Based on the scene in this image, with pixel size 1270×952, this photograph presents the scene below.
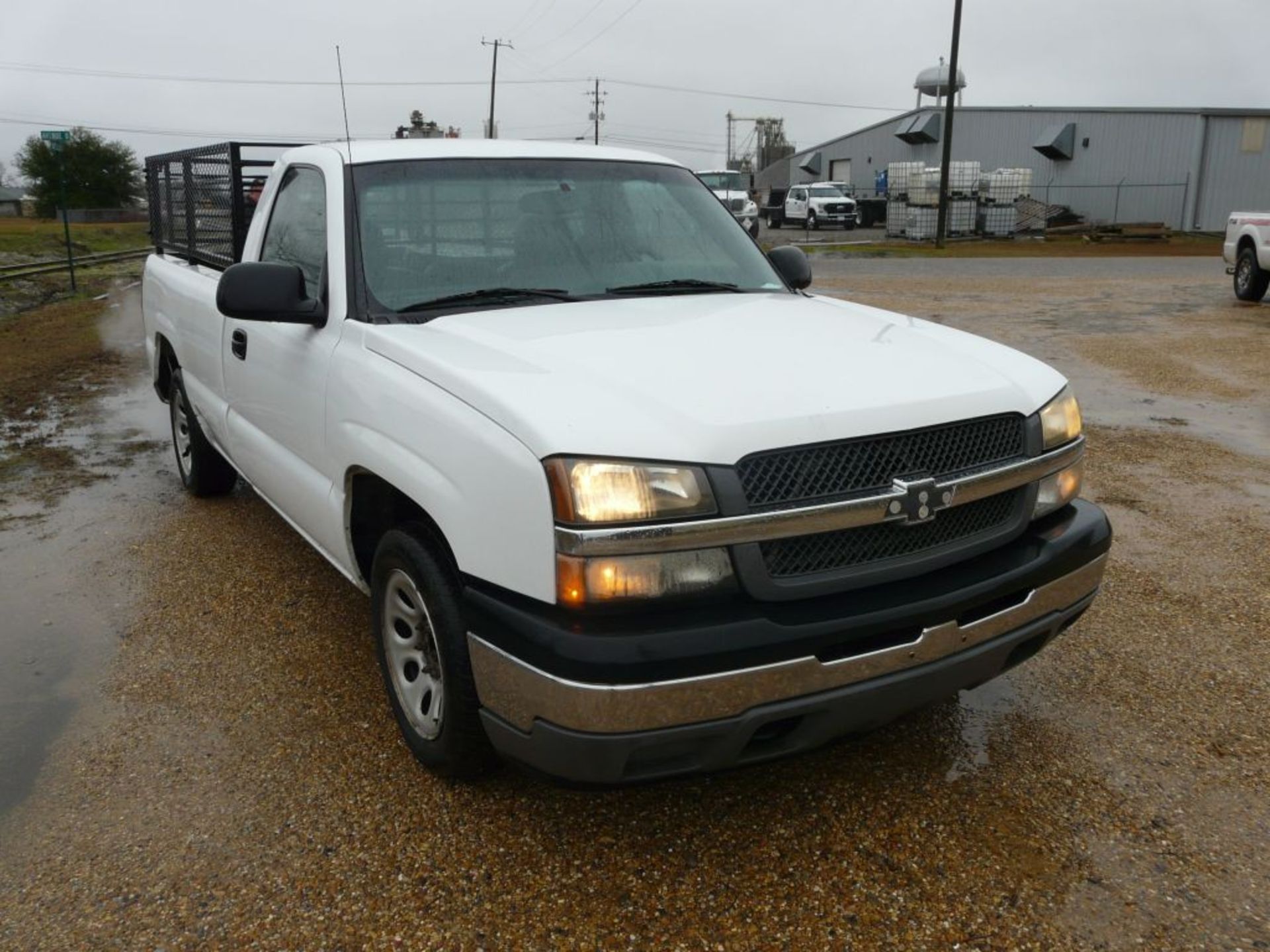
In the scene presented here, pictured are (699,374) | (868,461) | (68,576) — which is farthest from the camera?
(68,576)

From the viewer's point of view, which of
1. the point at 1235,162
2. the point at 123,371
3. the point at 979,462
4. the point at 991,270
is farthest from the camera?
the point at 1235,162

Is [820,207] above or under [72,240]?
above

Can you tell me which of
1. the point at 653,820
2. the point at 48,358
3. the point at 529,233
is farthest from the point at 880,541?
the point at 48,358

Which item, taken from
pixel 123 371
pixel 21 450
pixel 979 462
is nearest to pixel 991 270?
pixel 123 371

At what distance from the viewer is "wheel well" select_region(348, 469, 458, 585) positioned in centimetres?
289

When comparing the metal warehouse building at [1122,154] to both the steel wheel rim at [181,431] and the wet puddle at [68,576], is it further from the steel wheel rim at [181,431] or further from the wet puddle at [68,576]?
the steel wheel rim at [181,431]

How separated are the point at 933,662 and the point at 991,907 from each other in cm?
60

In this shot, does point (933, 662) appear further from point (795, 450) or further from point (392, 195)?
point (392, 195)

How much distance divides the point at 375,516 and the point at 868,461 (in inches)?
62.1

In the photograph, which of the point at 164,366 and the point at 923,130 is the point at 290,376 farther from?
the point at 923,130

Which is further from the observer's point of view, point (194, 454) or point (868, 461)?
point (194, 454)

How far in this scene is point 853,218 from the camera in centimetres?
4397

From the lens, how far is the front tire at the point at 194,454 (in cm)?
571

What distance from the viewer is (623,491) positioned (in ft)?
7.82
